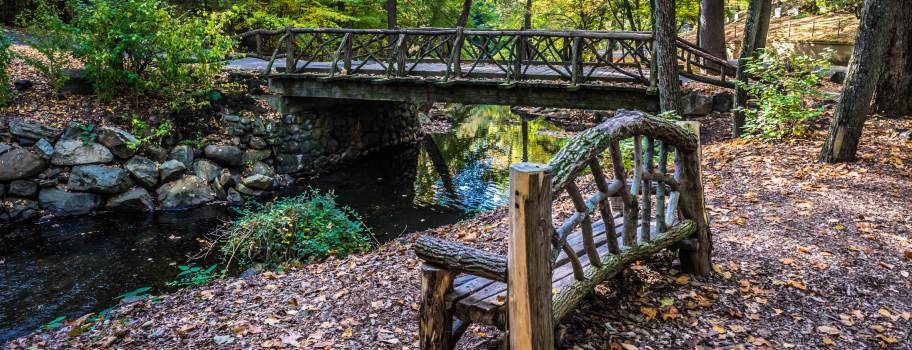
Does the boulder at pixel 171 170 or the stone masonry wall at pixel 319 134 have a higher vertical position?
the stone masonry wall at pixel 319 134

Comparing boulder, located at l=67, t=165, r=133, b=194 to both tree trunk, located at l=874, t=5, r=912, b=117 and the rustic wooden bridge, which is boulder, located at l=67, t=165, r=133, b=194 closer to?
the rustic wooden bridge

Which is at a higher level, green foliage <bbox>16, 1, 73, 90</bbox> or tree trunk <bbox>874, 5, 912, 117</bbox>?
green foliage <bbox>16, 1, 73, 90</bbox>

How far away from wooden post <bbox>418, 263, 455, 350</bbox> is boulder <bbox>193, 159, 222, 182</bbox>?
9534 mm

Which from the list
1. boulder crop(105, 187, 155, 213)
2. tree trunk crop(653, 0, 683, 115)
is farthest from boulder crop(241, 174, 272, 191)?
tree trunk crop(653, 0, 683, 115)

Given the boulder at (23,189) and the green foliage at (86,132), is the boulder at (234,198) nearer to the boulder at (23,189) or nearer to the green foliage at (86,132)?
the green foliage at (86,132)

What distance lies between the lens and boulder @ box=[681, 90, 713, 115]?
1086 cm

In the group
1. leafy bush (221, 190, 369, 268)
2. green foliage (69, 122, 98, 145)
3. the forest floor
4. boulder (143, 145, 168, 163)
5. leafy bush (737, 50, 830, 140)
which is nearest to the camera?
the forest floor

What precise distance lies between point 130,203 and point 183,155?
5.02 ft

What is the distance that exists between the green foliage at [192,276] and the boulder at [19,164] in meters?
4.48

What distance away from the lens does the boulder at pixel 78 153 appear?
401 inches

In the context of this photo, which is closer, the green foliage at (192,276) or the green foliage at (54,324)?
the green foliage at (54,324)

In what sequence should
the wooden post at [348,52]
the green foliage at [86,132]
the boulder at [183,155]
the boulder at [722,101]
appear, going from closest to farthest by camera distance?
the green foliage at [86,132] → the boulder at [722,101] → the boulder at [183,155] → the wooden post at [348,52]

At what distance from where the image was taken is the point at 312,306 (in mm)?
5023

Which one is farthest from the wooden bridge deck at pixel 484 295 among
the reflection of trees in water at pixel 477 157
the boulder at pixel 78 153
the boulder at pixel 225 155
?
the boulder at pixel 225 155
